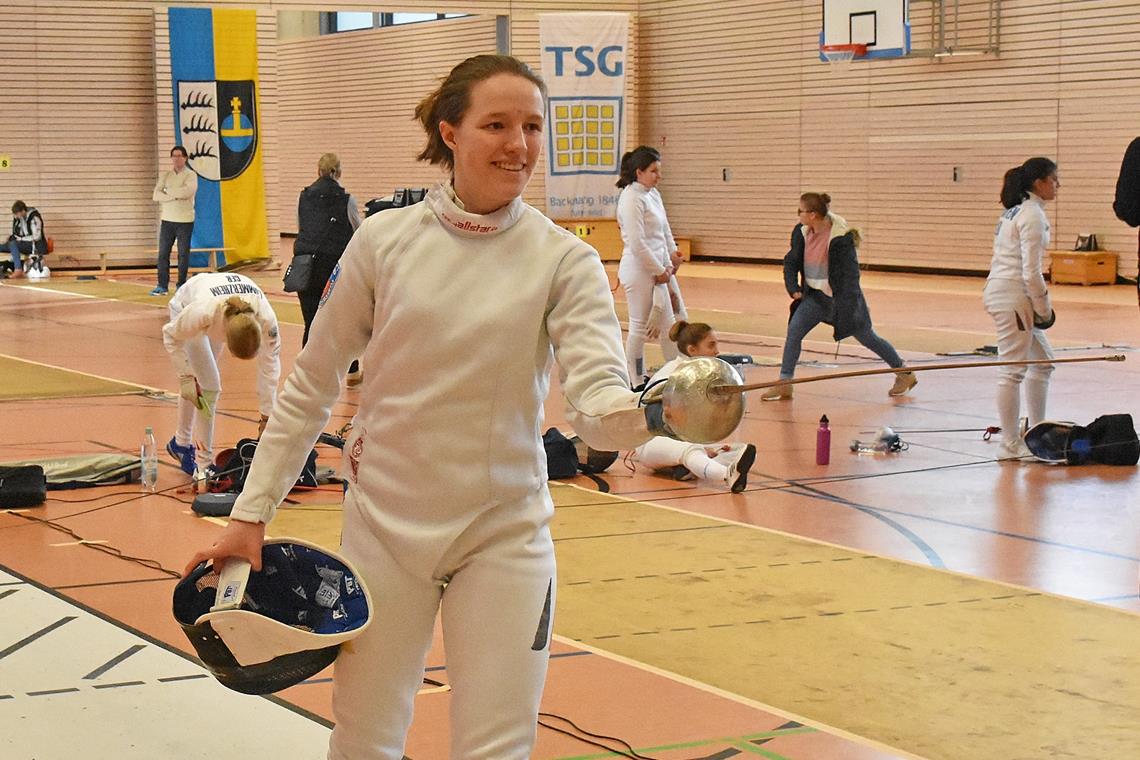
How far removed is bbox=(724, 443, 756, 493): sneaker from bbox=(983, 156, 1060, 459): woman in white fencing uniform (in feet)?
5.33

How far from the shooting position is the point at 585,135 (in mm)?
23141

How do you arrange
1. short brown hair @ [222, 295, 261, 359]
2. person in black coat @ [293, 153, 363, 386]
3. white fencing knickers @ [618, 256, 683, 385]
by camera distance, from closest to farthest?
short brown hair @ [222, 295, 261, 359] → white fencing knickers @ [618, 256, 683, 385] → person in black coat @ [293, 153, 363, 386]

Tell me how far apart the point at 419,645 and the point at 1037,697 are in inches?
100

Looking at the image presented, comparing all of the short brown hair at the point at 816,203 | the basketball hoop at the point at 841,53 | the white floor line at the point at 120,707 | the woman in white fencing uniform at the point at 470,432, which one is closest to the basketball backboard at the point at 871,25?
the basketball hoop at the point at 841,53

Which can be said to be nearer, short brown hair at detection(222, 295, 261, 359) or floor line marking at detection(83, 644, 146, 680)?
floor line marking at detection(83, 644, 146, 680)

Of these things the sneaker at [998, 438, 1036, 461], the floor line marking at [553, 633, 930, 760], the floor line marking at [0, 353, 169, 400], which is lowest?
the floor line marking at [553, 633, 930, 760]

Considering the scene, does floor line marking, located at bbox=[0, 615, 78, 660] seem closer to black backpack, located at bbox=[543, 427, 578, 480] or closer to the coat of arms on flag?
black backpack, located at bbox=[543, 427, 578, 480]

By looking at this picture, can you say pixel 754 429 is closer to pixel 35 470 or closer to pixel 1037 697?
pixel 35 470

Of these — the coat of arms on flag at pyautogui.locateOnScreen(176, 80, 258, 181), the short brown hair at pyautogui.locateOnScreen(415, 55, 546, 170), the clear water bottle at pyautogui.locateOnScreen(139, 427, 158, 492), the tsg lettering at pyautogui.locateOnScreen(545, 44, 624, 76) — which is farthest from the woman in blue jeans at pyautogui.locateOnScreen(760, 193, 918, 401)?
the tsg lettering at pyautogui.locateOnScreen(545, 44, 624, 76)

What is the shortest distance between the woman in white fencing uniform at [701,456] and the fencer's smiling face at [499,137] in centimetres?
489

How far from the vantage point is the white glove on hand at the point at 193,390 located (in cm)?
739

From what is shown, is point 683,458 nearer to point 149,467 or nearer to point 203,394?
point 203,394

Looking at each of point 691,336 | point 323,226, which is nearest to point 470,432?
point 691,336

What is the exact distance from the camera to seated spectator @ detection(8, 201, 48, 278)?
20.9 metres
